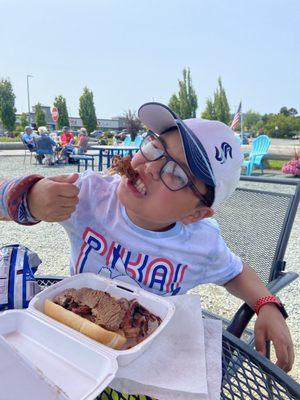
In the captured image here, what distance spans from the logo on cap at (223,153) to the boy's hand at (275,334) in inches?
21.1

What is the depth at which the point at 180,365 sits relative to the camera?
842 mm

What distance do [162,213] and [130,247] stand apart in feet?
0.65

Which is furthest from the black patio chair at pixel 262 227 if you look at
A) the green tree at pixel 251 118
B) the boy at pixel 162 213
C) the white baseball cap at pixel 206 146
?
the green tree at pixel 251 118

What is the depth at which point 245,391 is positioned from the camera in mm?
933

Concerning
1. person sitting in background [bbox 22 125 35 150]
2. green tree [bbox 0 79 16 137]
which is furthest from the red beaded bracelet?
green tree [bbox 0 79 16 137]

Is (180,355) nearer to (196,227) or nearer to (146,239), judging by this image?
(146,239)

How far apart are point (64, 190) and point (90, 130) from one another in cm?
4089

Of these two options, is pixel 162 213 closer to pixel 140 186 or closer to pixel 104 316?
pixel 140 186

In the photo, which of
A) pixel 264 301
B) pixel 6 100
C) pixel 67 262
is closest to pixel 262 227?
pixel 264 301

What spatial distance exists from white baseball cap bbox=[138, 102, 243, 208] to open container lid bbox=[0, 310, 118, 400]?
2.02 ft

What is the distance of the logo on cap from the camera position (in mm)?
1152

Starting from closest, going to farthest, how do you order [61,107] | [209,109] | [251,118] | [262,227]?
1. [262,227]
2. [61,107]
3. [209,109]
4. [251,118]

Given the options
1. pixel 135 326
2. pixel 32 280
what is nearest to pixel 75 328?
pixel 135 326

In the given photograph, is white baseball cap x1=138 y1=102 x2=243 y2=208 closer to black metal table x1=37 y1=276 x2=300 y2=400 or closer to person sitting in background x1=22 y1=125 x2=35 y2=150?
black metal table x1=37 y1=276 x2=300 y2=400
